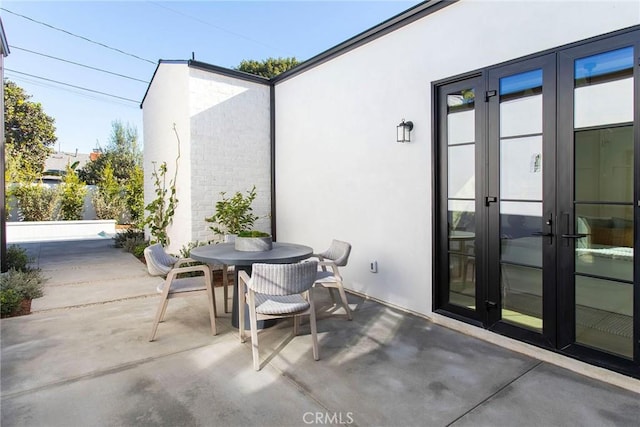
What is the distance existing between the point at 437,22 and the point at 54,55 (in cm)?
1288

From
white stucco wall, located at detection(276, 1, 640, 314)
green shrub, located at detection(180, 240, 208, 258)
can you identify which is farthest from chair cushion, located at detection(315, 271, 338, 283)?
green shrub, located at detection(180, 240, 208, 258)

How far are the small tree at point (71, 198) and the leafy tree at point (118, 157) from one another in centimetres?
323

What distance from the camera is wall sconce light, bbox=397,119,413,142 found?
3844 mm

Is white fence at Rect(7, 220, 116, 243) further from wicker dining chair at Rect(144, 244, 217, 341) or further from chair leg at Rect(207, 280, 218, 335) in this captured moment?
chair leg at Rect(207, 280, 218, 335)

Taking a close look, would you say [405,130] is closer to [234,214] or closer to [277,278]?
[277,278]

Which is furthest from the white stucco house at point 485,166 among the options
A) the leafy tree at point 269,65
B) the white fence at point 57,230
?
the leafy tree at point 269,65

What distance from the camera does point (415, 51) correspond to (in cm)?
381

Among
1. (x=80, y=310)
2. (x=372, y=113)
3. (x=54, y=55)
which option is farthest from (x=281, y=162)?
(x=54, y=55)

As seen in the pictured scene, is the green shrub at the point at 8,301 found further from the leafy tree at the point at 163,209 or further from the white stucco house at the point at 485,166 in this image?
the leafy tree at the point at 163,209

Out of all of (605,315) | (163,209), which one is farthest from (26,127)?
(605,315)

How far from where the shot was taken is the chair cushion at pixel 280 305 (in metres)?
2.71

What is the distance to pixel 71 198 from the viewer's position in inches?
458

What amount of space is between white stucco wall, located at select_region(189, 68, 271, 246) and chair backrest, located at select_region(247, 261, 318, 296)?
3.46 metres

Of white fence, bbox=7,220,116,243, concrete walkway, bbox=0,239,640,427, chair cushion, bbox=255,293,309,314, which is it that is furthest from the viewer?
white fence, bbox=7,220,116,243
